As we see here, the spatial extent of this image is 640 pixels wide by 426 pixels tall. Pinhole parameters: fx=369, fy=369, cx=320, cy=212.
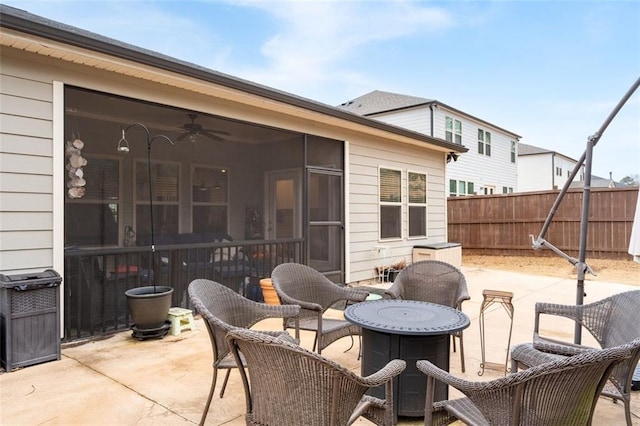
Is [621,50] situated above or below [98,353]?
above

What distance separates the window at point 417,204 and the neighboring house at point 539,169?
757 inches

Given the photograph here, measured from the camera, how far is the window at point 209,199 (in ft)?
26.2

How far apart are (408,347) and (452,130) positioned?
13947mm

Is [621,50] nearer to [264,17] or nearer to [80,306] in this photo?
[264,17]

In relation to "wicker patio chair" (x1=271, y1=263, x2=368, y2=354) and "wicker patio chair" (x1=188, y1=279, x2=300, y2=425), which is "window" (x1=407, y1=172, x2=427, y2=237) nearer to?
"wicker patio chair" (x1=271, y1=263, x2=368, y2=354)

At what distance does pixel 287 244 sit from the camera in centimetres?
577

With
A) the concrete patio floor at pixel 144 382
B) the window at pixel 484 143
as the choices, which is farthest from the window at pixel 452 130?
the concrete patio floor at pixel 144 382

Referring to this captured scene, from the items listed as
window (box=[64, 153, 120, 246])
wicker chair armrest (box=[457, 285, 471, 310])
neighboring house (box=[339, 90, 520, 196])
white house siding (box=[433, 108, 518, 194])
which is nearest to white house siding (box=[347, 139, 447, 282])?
wicker chair armrest (box=[457, 285, 471, 310])

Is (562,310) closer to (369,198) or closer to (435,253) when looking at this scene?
(369,198)

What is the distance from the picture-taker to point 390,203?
24.6ft

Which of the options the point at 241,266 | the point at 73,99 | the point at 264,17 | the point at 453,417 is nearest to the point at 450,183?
the point at 264,17

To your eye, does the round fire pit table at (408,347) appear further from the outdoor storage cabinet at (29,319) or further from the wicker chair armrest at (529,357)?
the outdoor storage cabinet at (29,319)

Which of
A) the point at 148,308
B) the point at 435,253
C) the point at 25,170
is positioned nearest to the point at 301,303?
the point at 148,308

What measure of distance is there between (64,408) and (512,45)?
36.9 feet
